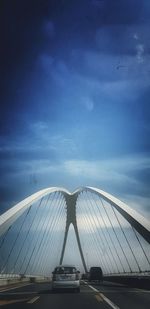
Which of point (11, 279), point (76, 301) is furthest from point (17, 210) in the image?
point (76, 301)

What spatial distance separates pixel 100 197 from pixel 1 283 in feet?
64.3

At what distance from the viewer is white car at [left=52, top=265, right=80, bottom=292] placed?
95.5 feet

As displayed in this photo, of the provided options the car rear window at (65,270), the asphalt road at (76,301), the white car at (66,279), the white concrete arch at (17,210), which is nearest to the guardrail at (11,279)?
the white concrete arch at (17,210)

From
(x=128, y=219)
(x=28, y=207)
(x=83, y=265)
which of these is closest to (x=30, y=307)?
(x=128, y=219)

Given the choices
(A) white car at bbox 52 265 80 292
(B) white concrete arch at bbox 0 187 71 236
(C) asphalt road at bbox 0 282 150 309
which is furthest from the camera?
(B) white concrete arch at bbox 0 187 71 236

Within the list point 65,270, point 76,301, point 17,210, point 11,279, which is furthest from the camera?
point 11,279

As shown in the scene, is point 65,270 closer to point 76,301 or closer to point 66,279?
point 66,279

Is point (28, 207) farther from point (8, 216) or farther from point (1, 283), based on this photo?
point (1, 283)

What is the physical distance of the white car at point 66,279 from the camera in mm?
29109

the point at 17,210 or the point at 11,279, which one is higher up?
the point at 11,279

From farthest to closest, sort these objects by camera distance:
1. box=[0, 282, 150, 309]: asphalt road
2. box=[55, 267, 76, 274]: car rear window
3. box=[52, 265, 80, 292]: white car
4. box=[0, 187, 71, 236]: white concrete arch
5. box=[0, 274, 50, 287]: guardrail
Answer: box=[0, 274, 50, 287]: guardrail, box=[0, 187, 71, 236]: white concrete arch, box=[55, 267, 76, 274]: car rear window, box=[52, 265, 80, 292]: white car, box=[0, 282, 150, 309]: asphalt road

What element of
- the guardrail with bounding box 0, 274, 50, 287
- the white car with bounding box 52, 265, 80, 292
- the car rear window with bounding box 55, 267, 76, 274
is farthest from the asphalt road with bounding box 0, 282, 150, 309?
the guardrail with bounding box 0, 274, 50, 287

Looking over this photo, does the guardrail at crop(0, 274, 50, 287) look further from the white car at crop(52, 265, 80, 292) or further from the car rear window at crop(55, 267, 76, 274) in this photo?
the white car at crop(52, 265, 80, 292)

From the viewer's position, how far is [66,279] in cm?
2928
